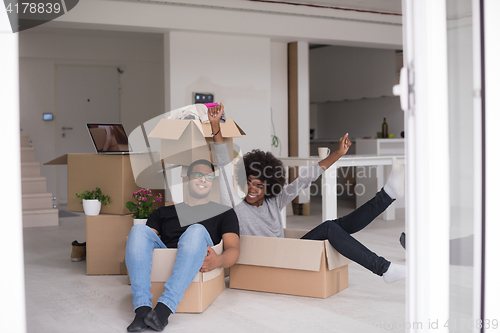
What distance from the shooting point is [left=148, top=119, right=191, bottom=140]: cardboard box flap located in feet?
9.00

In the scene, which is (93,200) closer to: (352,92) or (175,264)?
(175,264)

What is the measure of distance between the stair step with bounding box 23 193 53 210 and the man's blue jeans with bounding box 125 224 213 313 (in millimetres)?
3849

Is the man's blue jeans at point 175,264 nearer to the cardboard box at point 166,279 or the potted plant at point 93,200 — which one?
the cardboard box at point 166,279

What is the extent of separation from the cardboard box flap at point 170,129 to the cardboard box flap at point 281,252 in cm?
67

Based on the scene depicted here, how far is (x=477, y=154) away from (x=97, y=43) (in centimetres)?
692

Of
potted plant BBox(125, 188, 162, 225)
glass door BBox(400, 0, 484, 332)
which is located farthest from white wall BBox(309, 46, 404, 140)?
glass door BBox(400, 0, 484, 332)

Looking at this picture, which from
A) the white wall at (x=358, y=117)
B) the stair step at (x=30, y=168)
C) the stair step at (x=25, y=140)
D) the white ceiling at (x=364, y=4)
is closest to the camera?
the white ceiling at (x=364, y=4)

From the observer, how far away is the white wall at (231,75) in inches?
193

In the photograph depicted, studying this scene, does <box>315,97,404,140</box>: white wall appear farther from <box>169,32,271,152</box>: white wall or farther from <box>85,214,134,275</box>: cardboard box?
<box>85,214,134,275</box>: cardboard box

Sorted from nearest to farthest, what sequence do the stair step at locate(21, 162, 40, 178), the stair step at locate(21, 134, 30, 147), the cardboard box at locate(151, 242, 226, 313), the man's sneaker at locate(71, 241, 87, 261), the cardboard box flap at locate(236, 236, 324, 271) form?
the cardboard box at locate(151, 242, 226, 313)
the cardboard box flap at locate(236, 236, 324, 271)
the man's sneaker at locate(71, 241, 87, 261)
the stair step at locate(21, 162, 40, 178)
the stair step at locate(21, 134, 30, 147)

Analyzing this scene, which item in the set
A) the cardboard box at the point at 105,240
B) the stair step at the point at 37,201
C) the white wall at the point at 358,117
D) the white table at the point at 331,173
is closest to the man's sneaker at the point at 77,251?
the cardboard box at the point at 105,240

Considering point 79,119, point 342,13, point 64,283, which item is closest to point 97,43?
point 79,119

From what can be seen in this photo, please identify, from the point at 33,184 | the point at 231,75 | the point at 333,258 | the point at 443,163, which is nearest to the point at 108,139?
the point at 333,258
